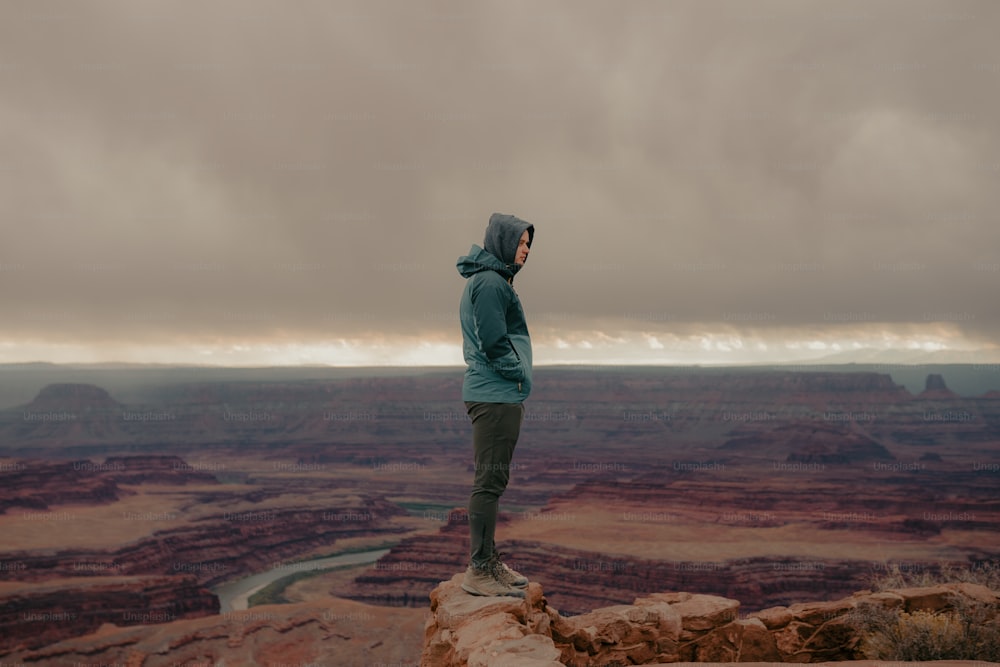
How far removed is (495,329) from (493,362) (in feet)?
0.86

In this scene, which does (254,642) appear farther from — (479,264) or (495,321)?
(495,321)

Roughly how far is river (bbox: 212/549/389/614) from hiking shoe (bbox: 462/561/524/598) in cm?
5234

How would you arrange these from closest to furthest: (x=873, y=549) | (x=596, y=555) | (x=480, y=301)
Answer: (x=480, y=301) < (x=596, y=555) < (x=873, y=549)

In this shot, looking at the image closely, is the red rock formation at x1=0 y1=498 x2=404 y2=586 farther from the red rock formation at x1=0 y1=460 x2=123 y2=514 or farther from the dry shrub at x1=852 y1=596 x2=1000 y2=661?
the dry shrub at x1=852 y1=596 x2=1000 y2=661

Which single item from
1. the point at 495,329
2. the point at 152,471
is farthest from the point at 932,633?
the point at 152,471

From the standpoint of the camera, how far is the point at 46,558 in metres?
55.7

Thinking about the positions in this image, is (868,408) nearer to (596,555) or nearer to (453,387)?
(453,387)

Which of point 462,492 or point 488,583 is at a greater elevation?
point 488,583

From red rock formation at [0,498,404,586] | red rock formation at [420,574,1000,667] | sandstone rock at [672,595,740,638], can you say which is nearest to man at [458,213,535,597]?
red rock formation at [420,574,1000,667]

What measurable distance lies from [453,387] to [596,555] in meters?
78.1

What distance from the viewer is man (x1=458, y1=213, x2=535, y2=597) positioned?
507 cm

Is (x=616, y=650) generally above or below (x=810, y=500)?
above

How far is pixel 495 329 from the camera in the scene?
5000mm

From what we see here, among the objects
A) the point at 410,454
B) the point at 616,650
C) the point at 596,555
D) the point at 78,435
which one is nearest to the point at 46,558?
the point at 596,555
